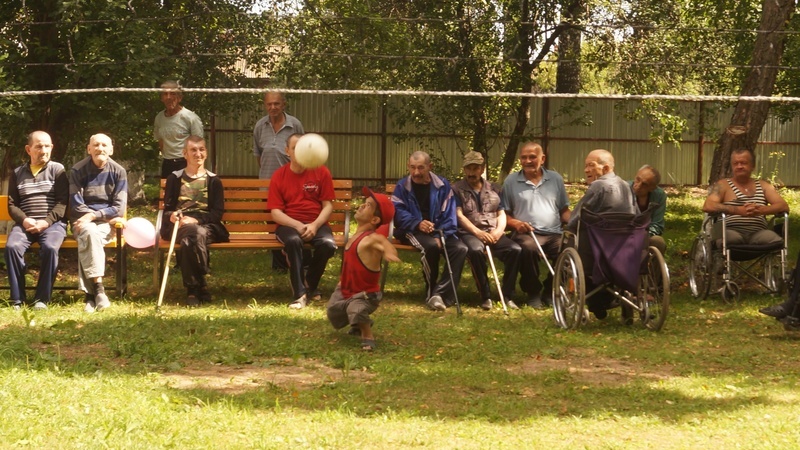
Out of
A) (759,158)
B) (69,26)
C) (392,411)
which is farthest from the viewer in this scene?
(759,158)

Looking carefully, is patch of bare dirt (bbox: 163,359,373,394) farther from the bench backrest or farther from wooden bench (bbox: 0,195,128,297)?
the bench backrest

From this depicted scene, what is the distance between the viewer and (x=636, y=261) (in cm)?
817

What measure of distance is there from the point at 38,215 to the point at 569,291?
4.30m

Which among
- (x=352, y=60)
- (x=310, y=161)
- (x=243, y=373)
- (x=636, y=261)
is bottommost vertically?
(x=243, y=373)

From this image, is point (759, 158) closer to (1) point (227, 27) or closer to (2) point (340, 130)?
(2) point (340, 130)

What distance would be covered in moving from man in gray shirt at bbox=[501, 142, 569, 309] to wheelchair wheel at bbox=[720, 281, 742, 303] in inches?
55.6

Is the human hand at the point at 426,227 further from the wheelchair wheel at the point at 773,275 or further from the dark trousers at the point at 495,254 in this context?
the wheelchair wheel at the point at 773,275

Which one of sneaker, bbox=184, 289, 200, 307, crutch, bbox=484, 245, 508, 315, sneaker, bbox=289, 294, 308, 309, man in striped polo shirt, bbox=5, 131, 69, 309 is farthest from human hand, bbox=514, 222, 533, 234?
man in striped polo shirt, bbox=5, 131, 69, 309

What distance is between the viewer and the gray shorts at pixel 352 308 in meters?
7.57

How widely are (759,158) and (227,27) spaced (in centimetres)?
1479

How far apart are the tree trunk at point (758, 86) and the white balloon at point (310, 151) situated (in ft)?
13.1

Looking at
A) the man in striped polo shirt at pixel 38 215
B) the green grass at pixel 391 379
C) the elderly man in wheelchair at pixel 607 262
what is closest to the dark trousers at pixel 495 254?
the green grass at pixel 391 379

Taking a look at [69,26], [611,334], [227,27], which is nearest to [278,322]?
[611,334]

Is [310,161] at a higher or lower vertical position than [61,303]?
higher
